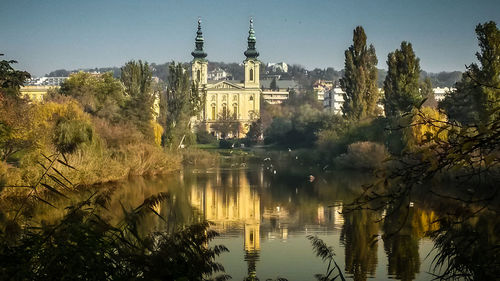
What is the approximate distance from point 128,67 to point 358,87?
1704 centimetres

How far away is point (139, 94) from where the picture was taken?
43.9m

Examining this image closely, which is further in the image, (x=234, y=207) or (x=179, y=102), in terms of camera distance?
(x=179, y=102)

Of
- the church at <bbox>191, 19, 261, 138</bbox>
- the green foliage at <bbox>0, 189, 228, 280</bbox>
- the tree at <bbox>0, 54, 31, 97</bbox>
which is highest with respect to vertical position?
the church at <bbox>191, 19, 261, 138</bbox>

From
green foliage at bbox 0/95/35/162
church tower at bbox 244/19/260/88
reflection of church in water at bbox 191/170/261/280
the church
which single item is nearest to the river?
reflection of church in water at bbox 191/170/261/280

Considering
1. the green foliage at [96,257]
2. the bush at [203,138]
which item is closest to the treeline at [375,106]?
the bush at [203,138]

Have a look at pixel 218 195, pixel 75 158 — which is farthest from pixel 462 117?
pixel 75 158

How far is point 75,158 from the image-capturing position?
2852 cm

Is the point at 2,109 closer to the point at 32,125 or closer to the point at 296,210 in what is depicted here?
the point at 32,125

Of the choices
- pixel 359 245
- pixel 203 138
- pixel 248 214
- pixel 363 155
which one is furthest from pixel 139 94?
pixel 203 138

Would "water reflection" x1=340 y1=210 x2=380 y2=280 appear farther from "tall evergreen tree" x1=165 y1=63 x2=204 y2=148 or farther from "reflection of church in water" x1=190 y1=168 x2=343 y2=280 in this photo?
"tall evergreen tree" x1=165 y1=63 x2=204 y2=148

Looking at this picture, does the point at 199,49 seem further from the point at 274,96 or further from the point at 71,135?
the point at 71,135

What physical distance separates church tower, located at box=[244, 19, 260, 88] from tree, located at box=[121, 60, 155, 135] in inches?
2322

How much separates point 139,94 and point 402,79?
56.5 feet

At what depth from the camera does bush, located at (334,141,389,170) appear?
4041cm
